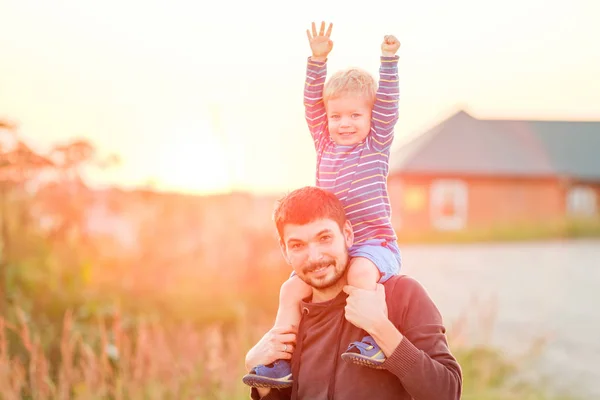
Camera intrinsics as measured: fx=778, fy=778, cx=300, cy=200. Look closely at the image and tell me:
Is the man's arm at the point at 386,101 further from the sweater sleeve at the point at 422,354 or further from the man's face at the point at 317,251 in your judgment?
the sweater sleeve at the point at 422,354

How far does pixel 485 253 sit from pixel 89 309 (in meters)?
16.3

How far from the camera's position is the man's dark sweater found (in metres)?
2.43

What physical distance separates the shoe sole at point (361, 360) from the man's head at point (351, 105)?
0.84 metres

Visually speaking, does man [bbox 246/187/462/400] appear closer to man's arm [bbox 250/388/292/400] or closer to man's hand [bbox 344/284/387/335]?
man's hand [bbox 344/284/387/335]

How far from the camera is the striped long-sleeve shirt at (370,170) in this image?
9.39ft

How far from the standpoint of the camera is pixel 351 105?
115 inches

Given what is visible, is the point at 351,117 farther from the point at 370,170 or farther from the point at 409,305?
the point at 409,305

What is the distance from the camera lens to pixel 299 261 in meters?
2.59

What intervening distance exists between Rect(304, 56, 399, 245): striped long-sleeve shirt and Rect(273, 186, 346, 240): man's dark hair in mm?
200

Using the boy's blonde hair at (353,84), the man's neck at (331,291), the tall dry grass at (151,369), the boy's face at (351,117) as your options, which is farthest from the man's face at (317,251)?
the tall dry grass at (151,369)

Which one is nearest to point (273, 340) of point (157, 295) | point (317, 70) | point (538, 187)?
point (317, 70)

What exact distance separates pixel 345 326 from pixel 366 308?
21 cm

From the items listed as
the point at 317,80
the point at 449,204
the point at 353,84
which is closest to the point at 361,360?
the point at 353,84

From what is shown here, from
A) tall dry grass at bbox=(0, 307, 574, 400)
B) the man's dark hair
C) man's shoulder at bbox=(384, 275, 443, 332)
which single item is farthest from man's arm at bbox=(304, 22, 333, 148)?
tall dry grass at bbox=(0, 307, 574, 400)
